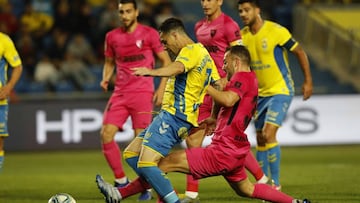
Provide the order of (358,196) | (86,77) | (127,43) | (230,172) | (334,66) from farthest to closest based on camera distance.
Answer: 1. (334,66)
2. (86,77)
3. (127,43)
4. (358,196)
5. (230,172)

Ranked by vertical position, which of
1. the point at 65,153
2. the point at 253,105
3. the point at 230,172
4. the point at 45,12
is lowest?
the point at 65,153

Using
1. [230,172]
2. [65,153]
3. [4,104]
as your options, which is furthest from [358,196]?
[65,153]

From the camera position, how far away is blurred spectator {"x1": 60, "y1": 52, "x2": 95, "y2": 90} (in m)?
19.8

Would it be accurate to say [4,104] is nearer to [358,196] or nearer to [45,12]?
[358,196]

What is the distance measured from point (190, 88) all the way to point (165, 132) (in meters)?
0.46

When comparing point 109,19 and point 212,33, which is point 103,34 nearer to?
point 109,19

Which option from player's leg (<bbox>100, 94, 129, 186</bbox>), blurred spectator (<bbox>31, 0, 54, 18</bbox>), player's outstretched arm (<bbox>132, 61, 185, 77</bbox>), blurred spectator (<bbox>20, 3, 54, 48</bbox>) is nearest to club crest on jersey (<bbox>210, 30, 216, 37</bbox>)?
player's leg (<bbox>100, 94, 129, 186</bbox>)

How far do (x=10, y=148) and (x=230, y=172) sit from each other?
10.8 m

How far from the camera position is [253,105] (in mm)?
8539

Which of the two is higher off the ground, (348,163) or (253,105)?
(253,105)

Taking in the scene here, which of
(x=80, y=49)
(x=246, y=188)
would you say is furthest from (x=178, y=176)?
(x=80, y=49)

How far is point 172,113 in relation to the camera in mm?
8625

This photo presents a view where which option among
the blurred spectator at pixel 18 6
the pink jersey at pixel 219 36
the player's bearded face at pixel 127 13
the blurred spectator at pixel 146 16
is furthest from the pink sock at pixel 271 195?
the blurred spectator at pixel 18 6

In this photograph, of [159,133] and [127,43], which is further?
[127,43]
